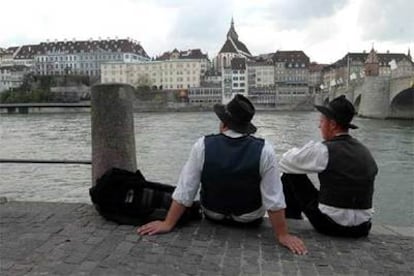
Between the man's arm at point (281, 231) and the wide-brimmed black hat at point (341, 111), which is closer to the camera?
the man's arm at point (281, 231)

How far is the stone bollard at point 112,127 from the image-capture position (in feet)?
16.8

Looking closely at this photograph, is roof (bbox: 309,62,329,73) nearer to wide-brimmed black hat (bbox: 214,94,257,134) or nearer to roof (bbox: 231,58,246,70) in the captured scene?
roof (bbox: 231,58,246,70)

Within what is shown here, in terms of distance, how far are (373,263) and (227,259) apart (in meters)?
0.95

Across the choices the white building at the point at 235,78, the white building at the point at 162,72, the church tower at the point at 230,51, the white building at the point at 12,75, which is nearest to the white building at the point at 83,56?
the white building at the point at 12,75

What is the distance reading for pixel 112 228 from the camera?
173 inches

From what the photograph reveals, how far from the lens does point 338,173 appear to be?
4.23 m

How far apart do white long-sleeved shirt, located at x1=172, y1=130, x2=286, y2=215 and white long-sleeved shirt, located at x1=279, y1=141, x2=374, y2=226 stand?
8.2 inches

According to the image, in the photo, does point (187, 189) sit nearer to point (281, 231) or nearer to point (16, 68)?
point (281, 231)

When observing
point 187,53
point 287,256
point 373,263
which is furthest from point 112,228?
point 187,53

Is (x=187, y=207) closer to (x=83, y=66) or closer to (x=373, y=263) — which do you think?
(x=373, y=263)

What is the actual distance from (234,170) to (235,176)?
0.05m

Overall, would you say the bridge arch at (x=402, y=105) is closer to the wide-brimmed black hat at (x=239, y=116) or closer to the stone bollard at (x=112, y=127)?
the stone bollard at (x=112, y=127)

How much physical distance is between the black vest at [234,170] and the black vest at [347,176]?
526 mm

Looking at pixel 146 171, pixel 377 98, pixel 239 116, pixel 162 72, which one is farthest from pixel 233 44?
pixel 239 116
